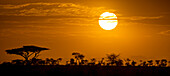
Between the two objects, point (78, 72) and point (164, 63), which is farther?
point (164, 63)

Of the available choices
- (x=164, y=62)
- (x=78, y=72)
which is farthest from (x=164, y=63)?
(x=78, y=72)

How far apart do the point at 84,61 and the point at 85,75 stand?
4802 cm

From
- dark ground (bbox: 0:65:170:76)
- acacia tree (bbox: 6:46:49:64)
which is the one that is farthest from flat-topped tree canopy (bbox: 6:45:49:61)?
dark ground (bbox: 0:65:170:76)

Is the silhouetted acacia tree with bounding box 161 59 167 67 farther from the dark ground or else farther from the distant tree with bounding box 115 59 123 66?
the dark ground

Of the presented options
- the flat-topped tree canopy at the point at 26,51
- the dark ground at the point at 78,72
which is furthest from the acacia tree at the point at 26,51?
the dark ground at the point at 78,72

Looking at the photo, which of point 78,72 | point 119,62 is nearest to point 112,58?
point 119,62

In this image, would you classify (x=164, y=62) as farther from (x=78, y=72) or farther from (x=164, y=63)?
(x=78, y=72)

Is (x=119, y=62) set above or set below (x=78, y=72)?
above

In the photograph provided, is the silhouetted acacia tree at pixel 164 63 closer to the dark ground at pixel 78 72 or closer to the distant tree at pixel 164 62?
the distant tree at pixel 164 62

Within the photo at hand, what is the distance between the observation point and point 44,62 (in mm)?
88500

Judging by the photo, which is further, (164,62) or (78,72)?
(164,62)

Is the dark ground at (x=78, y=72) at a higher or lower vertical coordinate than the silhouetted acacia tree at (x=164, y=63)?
lower

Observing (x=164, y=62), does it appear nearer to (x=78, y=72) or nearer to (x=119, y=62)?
(x=119, y=62)

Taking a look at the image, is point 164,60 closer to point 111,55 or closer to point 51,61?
point 111,55
